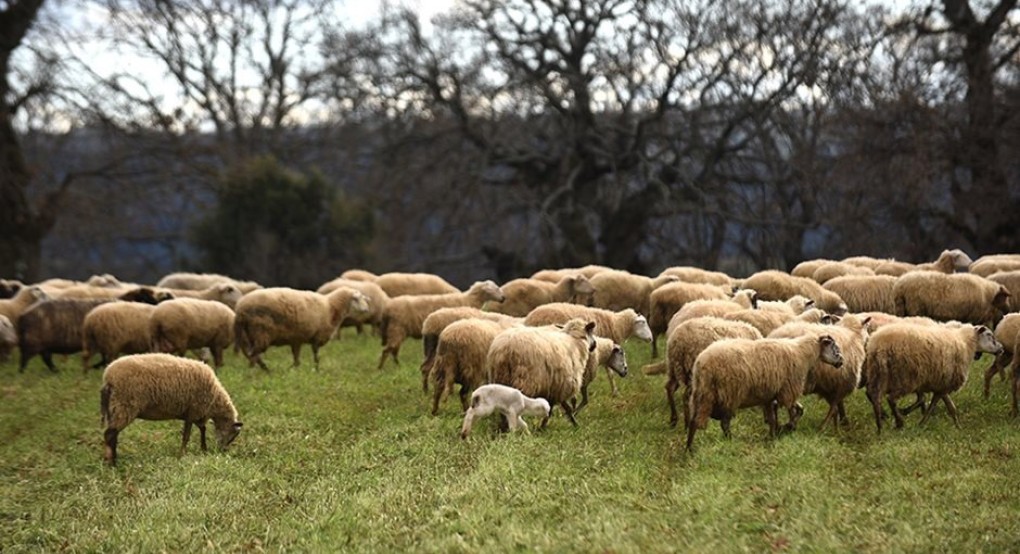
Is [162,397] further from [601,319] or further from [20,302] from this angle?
[20,302]

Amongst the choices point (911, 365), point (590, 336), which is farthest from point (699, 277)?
point (911, 365)

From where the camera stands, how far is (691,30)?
26281mm

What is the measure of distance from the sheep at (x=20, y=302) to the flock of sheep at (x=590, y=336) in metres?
0.04

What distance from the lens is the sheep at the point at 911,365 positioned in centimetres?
969

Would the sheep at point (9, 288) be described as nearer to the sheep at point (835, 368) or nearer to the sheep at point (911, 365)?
the sheep at point (835, 368)

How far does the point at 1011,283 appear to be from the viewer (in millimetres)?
14555

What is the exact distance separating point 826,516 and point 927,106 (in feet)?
69.1

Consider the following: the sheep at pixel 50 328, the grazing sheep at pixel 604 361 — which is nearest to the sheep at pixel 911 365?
the grazing sheep at pixel 604 361

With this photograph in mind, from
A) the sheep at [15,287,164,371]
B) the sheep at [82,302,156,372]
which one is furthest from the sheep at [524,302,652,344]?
the sheep at [15,287,164,371]

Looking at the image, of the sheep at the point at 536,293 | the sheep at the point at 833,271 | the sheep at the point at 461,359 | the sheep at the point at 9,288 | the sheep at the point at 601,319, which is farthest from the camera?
the sheep at the point at 9,288

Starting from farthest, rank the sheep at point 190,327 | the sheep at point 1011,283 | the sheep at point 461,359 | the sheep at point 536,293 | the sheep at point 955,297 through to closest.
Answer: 1. the sheep at point 536,293
2. the sheep at point 1011,283
3. the sheep at point 190,327
4. the sheep at point 955,297
5. the sheep at point 461,359

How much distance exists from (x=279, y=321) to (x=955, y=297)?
9.49m

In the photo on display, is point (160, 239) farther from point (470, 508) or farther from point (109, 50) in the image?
point (470, 508)

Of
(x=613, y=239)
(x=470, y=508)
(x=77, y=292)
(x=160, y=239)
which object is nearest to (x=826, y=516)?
(x=470, y=508)
